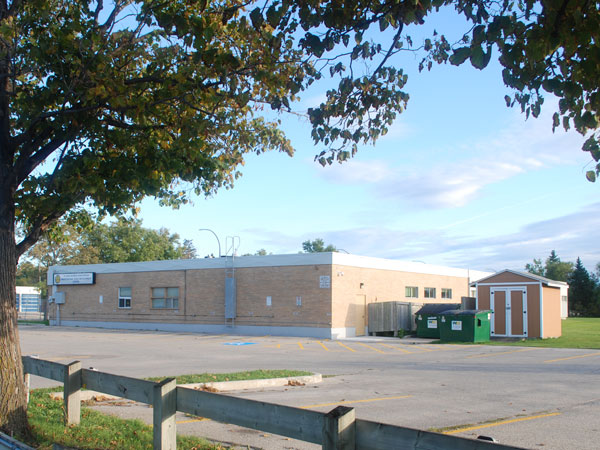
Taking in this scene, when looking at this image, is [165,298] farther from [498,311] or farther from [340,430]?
[340,430]

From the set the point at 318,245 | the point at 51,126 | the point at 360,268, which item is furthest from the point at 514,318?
the point at 318,245

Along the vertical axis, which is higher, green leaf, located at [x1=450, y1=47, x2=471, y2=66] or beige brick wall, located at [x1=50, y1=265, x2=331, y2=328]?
green leaf, located at [x1=450, y1=47, x2=471, y2=66]

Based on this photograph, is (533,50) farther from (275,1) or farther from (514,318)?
(514,318)

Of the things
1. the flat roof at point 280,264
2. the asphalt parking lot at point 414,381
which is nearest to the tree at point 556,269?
the flat roof at point 280,264

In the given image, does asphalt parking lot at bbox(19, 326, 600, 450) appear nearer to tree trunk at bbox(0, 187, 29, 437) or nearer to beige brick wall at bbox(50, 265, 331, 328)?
tree trunk at bbox(0, 187, 29, 437)

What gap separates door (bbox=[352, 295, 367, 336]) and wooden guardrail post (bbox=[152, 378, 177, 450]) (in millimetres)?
29140

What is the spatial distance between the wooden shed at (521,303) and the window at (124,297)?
78.4 ft

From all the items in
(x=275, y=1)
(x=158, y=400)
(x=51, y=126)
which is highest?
(x=275, y=1)

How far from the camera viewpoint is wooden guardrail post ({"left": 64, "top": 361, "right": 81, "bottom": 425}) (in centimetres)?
771

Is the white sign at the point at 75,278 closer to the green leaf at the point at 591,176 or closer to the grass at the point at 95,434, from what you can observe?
the grass at the point at 95,434

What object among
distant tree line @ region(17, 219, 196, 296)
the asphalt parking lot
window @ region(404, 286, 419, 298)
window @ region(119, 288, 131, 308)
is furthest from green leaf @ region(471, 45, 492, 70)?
distant tree line @ region(17, 219, 196, 296)

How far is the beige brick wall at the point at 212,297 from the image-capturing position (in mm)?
33812

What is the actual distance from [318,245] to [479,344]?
91.9 meters

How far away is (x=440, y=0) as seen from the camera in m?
5.23
